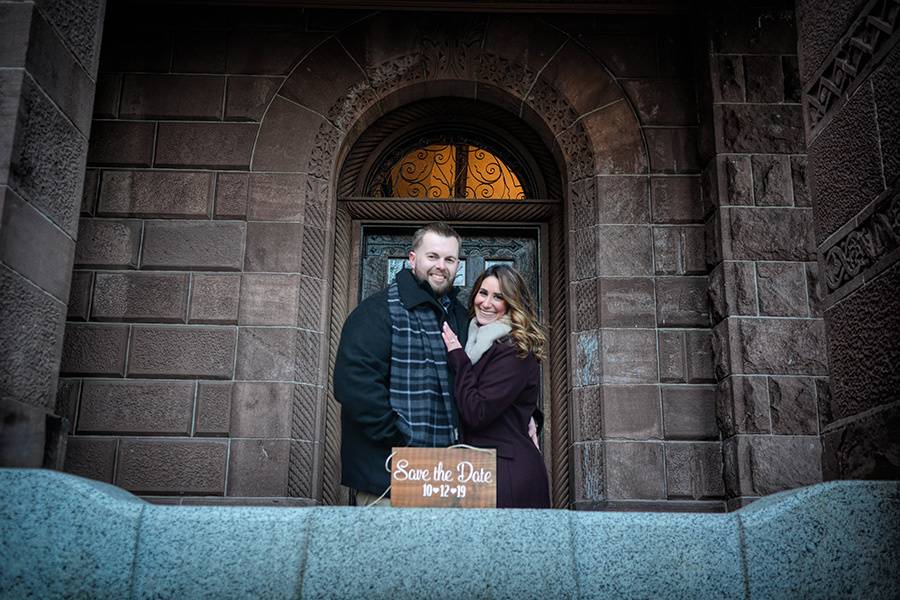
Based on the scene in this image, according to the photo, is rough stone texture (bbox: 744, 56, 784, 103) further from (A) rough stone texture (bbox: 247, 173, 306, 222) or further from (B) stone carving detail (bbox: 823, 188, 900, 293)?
(A) rough stone texture (bbox: 247, 173, 306, 222)

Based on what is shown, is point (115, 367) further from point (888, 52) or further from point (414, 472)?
point (888, 52)

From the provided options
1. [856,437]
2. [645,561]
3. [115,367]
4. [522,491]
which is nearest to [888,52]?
[856,437]

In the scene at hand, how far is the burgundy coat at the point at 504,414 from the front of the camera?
157 inches

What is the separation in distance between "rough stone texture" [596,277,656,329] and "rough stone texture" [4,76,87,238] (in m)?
4.07

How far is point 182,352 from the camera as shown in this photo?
654 centimetres

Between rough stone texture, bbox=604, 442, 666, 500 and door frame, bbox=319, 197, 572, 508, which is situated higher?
door frame, bbox=319, 197, 572, 508

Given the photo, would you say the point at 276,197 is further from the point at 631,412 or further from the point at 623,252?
the point at 631,412

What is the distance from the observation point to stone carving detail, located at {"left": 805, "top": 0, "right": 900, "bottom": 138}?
3.32 meters

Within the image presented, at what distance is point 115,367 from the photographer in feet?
21.2

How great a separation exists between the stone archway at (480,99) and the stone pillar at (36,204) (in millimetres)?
2591

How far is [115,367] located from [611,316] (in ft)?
13.3

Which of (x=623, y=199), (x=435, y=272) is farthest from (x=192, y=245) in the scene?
(x=623, y=199)

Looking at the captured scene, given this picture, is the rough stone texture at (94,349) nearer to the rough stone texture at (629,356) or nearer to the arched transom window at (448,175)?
the arched transom window at (448,175)

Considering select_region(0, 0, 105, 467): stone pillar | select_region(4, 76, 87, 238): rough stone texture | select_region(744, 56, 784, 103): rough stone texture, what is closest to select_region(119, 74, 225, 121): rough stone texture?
select_region(0, 0, 105, 467): stone pillar
